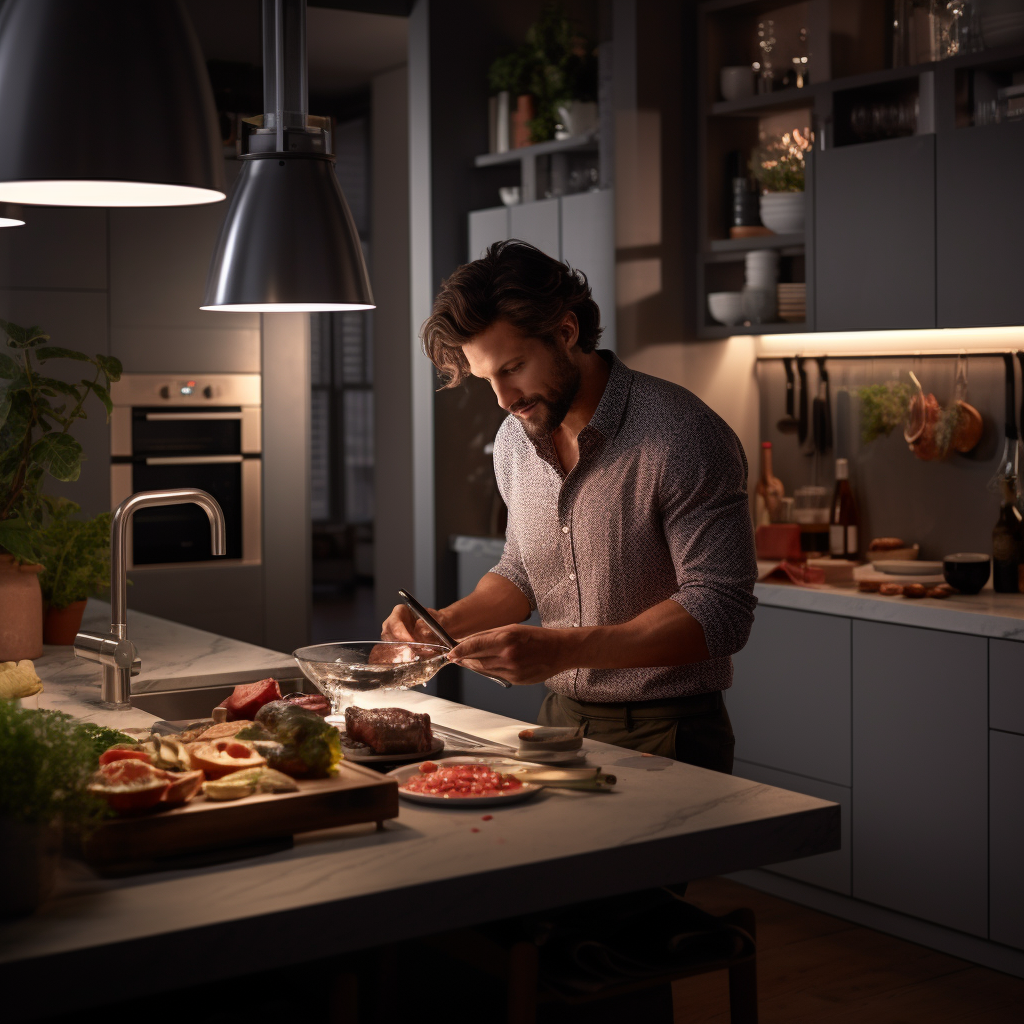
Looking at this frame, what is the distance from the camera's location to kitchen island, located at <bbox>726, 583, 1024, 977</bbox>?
320cm

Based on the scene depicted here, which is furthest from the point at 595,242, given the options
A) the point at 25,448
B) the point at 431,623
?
the point at 431,623

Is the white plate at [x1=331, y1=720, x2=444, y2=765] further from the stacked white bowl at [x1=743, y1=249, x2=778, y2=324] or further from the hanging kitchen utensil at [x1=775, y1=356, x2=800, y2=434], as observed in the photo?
the hanging kitchen utensil at [x1=775, y1=356, x2=800, y2=434]

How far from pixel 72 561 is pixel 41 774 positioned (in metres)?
1.78

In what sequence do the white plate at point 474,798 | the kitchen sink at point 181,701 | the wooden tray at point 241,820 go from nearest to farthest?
the wooden tray at point 241,820 → the white plate at point 474,798 → the kitchen sink at point 181,701

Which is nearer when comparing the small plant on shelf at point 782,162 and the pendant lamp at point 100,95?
the pendant lamp at point 100,95

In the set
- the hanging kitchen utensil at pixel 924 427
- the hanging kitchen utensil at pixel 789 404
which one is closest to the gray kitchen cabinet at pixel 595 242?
the hanging kitchen utensil at pixel 789 404

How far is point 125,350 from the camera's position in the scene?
17.1 ft

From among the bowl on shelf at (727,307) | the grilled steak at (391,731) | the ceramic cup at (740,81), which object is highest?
the ceramic cup at (740,81)

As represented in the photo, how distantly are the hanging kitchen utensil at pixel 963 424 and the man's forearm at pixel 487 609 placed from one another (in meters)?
1.88

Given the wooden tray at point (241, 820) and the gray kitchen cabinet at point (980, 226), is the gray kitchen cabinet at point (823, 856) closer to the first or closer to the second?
the gray kitchen cabinet at point (980, 226)

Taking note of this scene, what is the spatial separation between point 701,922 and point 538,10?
4199 mm

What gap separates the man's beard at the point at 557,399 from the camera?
7.42ft

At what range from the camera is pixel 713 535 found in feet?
6.97

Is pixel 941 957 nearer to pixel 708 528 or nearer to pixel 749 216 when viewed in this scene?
pixel 708 528
